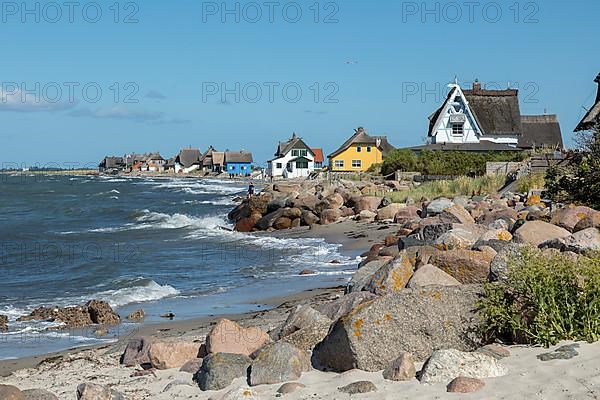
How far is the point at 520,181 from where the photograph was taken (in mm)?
27047

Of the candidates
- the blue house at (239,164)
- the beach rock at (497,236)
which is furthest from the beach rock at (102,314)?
the blue house at (239,164)

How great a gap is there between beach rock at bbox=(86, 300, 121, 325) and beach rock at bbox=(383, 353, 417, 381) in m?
7.97

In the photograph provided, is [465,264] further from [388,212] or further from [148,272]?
[388,212]

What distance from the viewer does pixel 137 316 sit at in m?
14.0

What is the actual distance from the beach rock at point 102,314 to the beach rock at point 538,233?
714 cm

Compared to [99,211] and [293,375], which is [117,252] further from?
[99,211]

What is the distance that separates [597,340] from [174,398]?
3900mm

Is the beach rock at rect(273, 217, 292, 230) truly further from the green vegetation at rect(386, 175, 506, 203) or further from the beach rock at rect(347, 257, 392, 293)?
the beach rock at rect(347, 257, 392, 293)

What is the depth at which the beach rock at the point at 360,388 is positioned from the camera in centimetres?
654

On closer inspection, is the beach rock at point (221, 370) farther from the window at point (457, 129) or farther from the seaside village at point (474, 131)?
the window at point (457, 129)

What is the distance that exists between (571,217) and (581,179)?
4.52 meters

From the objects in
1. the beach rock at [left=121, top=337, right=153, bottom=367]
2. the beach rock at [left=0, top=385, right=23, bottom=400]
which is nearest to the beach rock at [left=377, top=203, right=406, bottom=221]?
the beach rock at [left=121, top=337, right=153, bottom=367]

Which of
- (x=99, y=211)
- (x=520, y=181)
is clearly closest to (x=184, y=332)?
(x=520, y=181)

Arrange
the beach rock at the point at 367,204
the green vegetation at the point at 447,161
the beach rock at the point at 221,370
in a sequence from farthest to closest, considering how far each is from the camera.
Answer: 1. the green vegetation at the point at 447,161
2. the beach rock at the point at 367,204
3. the beach rock at the point at 221,370
